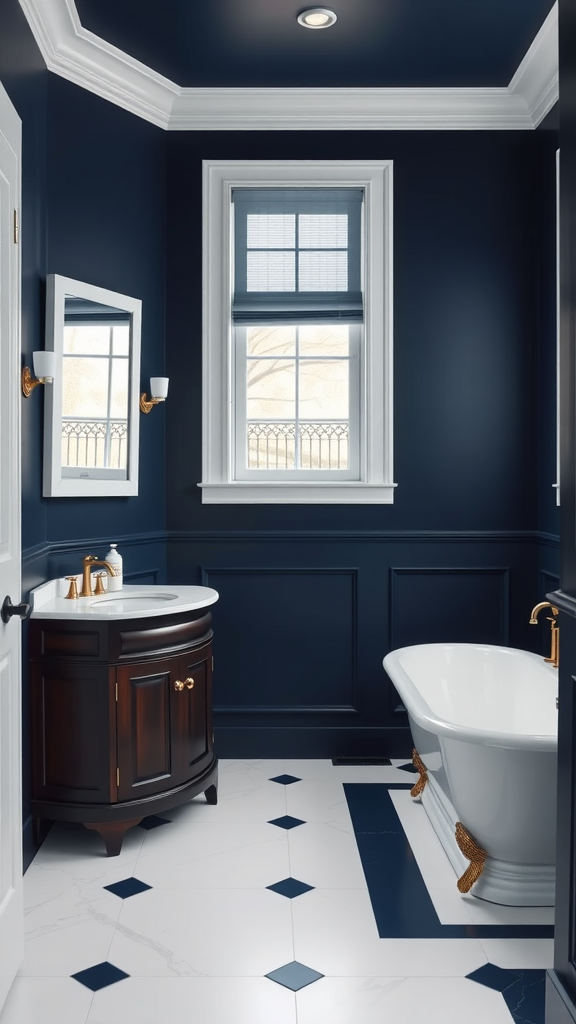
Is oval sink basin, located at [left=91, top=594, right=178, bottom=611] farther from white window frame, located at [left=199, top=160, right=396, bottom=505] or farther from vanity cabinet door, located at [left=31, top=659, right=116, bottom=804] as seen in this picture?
white window frame, located at [left=199, top=160, right=396, bottom=505]

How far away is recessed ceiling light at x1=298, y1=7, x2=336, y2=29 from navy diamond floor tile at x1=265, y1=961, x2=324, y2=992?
3215 mm

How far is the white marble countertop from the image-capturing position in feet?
9.50

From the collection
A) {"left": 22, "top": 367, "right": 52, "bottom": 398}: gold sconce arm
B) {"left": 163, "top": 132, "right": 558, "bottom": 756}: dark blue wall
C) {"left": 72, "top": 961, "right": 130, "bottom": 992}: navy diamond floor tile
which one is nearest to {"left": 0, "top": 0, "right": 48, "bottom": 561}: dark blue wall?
{"left": 22, "top": 367, "right": 52, "bottom": 398}: gold sconce arm

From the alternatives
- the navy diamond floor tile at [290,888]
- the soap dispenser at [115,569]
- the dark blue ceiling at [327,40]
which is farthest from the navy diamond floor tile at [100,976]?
the dark blue ceiling at [327,40]

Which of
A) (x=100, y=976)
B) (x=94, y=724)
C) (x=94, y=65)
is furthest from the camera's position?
(x=94, y=65)

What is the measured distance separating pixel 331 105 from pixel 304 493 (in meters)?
1.78

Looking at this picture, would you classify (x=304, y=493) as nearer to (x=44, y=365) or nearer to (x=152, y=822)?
(x=44, y=365)

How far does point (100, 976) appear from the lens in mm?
2189

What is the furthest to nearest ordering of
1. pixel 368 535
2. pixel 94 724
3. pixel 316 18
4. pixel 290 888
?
pixel 368 535
pixel 316 18
pixel 94 724
pixel 290 888

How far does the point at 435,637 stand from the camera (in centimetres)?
396

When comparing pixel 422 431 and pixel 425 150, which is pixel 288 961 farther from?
pixel 425 150

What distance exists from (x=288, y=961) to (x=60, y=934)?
0.67m

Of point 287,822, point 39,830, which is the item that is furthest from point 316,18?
point 39,830

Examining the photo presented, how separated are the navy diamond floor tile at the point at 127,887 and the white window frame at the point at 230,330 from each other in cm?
176
